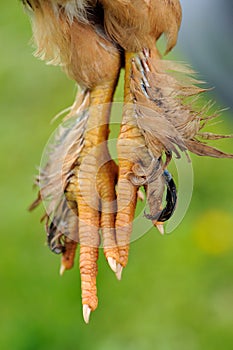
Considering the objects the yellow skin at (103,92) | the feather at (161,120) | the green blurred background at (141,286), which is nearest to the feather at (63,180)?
the yellow skin at (103,92)

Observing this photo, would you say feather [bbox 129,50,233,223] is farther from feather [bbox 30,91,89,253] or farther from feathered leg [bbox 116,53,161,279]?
feather [bbox 30,91,89,253]

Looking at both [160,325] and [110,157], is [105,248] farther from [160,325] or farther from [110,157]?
[160,325]

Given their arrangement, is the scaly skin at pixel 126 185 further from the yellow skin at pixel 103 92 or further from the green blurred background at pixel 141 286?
the green blurred background at pixel 141 286

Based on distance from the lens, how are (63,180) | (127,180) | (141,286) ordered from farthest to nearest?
(141,286) → (63,180) → (127,180)

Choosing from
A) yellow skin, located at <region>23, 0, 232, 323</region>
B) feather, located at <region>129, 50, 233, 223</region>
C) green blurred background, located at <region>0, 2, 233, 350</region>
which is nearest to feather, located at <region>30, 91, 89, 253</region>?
yellow skin, located at <region>23, 0, 232, 323</region>

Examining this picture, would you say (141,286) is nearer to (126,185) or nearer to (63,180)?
(63,180)

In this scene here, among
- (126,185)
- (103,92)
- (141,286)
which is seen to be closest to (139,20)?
(103,92)
